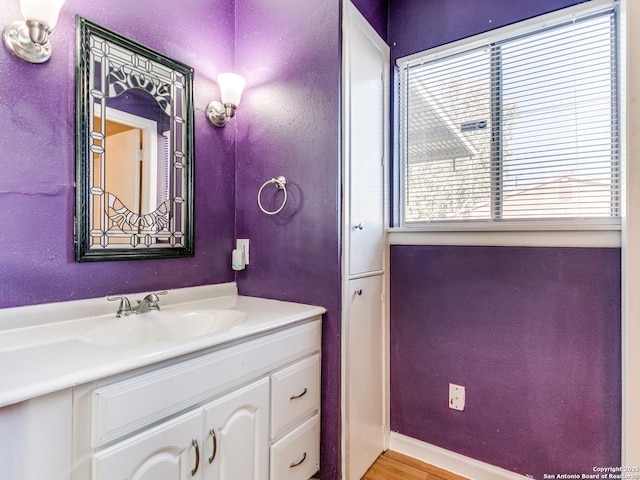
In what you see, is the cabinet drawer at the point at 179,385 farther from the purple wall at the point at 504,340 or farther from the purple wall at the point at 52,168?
the purple wall at the point at 504,340

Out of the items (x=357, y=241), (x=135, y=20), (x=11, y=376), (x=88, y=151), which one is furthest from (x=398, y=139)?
(x=11, y=376)

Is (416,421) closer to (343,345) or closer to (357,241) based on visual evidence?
Result: (343,345)

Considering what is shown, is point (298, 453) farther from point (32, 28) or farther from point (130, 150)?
point (32, 28)

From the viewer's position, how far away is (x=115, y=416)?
0.82 m

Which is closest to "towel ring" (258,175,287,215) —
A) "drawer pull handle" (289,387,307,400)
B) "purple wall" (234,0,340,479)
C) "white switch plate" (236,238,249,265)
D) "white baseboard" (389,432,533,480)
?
"purple wall" (234,0,340,479)

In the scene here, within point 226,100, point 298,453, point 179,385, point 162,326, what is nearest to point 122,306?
point 162,326

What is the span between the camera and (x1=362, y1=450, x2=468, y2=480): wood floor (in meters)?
1.64

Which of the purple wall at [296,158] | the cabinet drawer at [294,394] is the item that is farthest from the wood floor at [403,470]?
the cabinet drawer at [294,394]

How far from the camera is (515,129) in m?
1.60

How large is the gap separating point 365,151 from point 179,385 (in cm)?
127

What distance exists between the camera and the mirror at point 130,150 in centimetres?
125

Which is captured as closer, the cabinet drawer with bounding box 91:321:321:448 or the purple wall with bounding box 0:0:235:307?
the cabinet drawer with bounding box 91:321:321:448

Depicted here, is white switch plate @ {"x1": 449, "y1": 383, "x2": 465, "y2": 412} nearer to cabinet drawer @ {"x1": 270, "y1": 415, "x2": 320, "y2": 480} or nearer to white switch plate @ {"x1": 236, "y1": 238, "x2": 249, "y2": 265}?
cabinet drawer @ {"x1": 270, "y1": 415, "x2": 320, "y2": 480}

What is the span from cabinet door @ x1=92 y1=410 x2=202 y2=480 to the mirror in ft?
2.32
